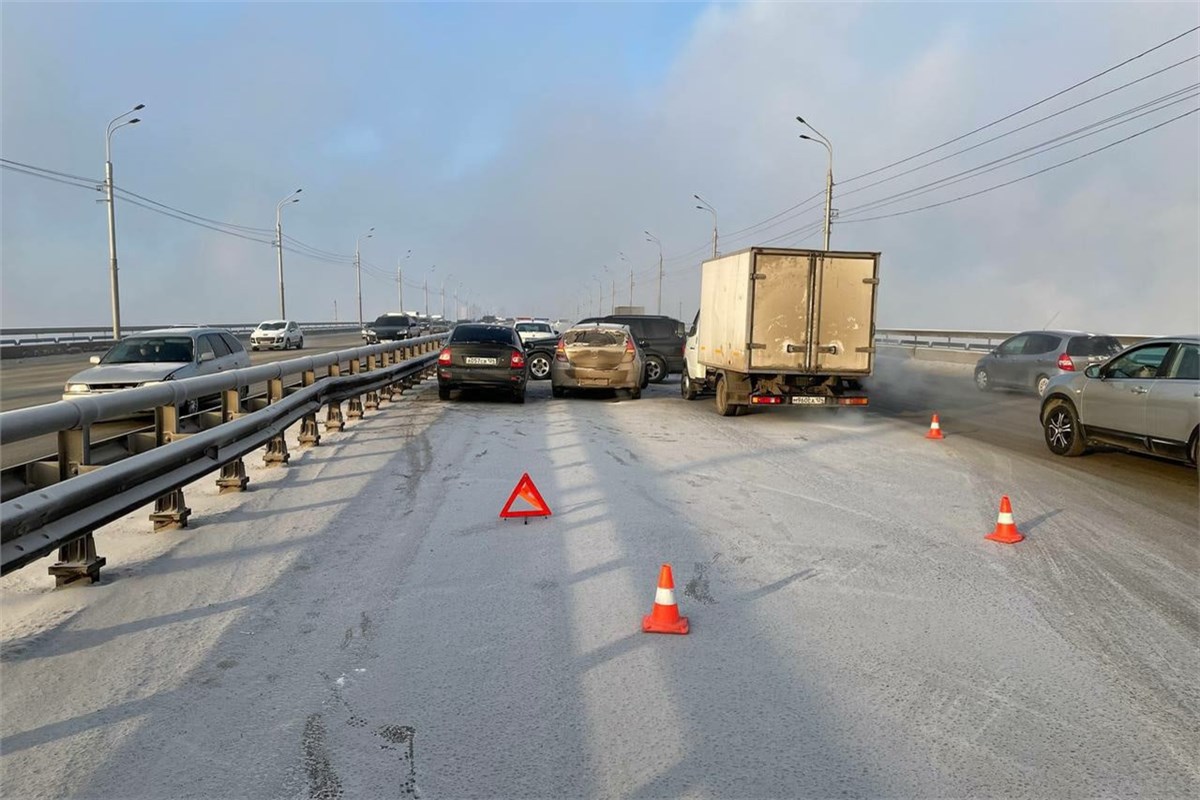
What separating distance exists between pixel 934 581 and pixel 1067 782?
247cm

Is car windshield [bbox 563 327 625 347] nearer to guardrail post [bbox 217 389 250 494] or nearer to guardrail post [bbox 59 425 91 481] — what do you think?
guardrail post [bbox 217 389 250 494]

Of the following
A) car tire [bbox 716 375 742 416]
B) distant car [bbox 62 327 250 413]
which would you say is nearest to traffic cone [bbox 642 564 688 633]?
distant car [bbox 62 327 250 413]

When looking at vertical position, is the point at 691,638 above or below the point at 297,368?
below

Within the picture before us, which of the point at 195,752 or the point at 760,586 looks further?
the point at 760,586

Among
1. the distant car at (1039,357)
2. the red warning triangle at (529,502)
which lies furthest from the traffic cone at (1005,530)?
the distant car at (1039,357)

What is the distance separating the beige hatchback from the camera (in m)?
17.1

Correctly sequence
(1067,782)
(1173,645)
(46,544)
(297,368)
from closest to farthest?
(1067,782), (46,544), (1173,645), (297,368)

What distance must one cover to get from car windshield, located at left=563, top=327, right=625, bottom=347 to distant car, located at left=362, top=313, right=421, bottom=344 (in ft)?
81.0

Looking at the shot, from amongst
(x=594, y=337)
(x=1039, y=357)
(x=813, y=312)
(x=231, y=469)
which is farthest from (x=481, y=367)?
(x=1039, y=357)

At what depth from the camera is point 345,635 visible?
4.45m

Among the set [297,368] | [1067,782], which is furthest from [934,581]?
[297,368]

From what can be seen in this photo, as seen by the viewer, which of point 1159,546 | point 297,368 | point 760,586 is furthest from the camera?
point 297,368

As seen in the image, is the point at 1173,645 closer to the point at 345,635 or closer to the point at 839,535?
the point at 839,535

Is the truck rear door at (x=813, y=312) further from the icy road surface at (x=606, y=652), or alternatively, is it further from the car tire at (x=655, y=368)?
the car tire at (x=655, y=368)
